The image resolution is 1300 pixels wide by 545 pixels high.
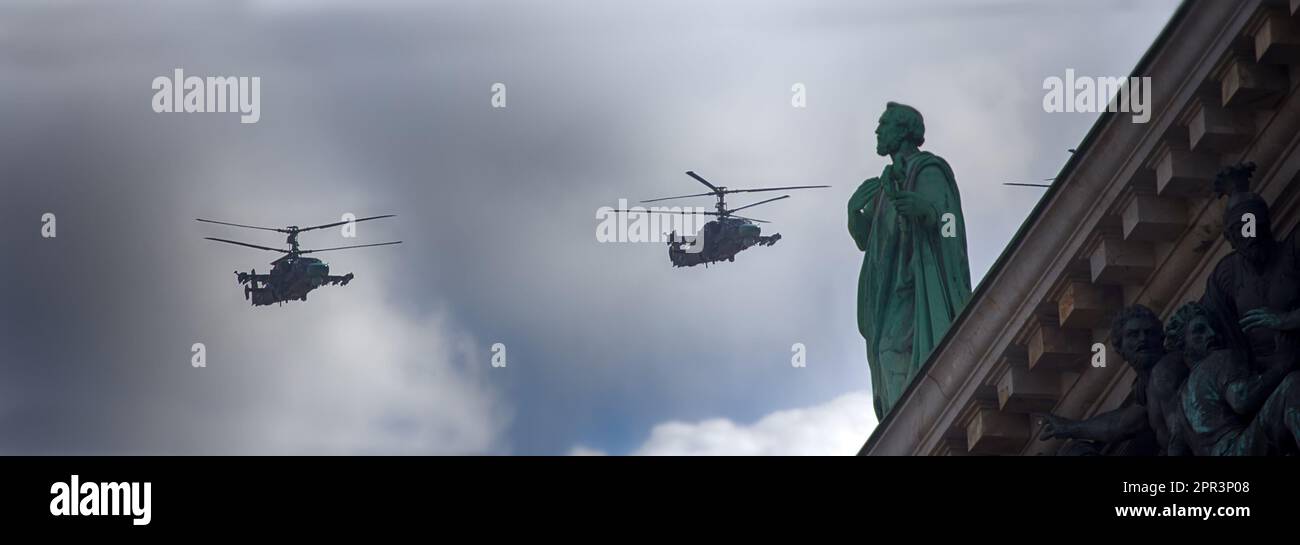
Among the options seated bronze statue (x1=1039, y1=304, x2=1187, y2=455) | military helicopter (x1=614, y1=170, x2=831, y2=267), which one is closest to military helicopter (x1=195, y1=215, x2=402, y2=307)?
military helicopter (x1=614, y1=170, x2=831, y2=267)

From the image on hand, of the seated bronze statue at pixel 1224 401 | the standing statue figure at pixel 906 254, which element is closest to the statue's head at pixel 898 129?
the standing statue figure at pixel 906 254

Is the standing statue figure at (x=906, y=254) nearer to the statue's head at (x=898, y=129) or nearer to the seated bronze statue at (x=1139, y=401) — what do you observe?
the statue's head at (x=898, y=129)

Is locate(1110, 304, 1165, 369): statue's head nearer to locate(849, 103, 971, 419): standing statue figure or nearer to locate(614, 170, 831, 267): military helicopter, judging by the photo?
locate(849, 103, 971, 419): standing statue figure

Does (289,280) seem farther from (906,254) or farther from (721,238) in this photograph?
(906,254)

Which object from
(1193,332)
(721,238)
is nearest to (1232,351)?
(1193,332)

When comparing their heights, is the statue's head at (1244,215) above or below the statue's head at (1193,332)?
above
